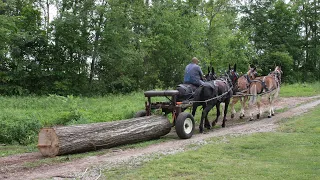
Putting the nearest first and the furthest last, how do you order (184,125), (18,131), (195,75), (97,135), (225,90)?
(97,135) < (184,125) < (18,131) < (195,75) < (225,90)

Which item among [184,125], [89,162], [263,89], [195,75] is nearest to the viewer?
[89,162]

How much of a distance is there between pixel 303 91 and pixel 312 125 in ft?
52.1

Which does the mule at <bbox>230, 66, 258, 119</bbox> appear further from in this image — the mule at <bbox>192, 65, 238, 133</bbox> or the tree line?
the tree line

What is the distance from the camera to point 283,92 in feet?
84.1

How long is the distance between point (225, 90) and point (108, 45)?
15671 mm

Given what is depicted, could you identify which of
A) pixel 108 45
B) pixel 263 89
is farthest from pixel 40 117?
pixel 108 45

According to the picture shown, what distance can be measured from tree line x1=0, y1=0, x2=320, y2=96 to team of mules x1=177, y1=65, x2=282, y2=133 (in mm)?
6629

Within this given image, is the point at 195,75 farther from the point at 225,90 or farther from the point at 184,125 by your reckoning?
the point at 225,90

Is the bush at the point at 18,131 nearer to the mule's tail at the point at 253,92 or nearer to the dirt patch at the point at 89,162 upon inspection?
the dirt patch at the point at 89,162

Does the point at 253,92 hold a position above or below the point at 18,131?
above

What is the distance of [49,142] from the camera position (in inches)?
314

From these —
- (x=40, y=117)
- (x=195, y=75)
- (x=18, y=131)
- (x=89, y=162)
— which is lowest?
(x=89, y=162)

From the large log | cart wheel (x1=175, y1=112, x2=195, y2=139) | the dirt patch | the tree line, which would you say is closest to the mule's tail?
the dirt patch


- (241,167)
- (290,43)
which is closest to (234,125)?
(241,167)
